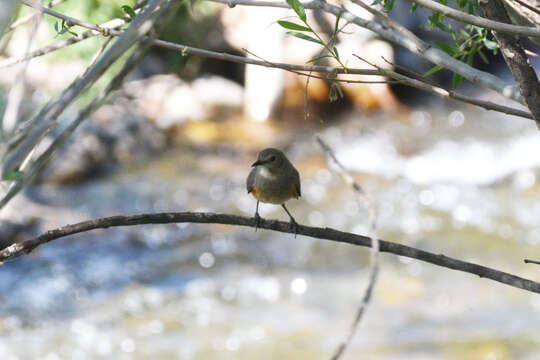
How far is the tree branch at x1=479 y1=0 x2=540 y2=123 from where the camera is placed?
177cm

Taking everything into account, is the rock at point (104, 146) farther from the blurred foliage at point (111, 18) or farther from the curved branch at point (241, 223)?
the curved branch at point (241, 223)

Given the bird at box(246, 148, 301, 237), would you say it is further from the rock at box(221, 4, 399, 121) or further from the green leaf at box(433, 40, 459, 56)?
the rock at box(221, 4, 399, 121)

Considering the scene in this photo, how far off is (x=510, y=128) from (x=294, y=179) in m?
8.60

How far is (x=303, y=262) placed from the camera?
9.04 meters

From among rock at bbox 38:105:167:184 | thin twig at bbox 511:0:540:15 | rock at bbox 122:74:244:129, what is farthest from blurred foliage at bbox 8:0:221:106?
thin twig at bbox 511:0:540:15

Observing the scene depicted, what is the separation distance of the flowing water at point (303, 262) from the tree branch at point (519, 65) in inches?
217

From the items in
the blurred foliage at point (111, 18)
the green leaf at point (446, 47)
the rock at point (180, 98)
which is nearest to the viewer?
the green leaf at point (446, 47)

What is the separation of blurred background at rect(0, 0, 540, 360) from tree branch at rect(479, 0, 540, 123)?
4.82m

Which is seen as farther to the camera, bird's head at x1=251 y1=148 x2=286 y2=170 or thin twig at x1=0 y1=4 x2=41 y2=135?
bird's head at x1=251 y1=148 x2=286 y2=170

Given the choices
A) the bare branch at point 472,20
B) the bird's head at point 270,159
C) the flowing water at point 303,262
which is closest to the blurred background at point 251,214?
the flowing water at point 303,262

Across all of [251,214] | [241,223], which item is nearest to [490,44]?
[241,223]

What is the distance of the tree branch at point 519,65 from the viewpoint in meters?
1.77

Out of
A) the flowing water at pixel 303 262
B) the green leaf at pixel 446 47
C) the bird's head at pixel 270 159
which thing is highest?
the green leaf at pixel 446 47

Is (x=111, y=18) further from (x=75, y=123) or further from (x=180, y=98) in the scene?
(x=75, y=123)
